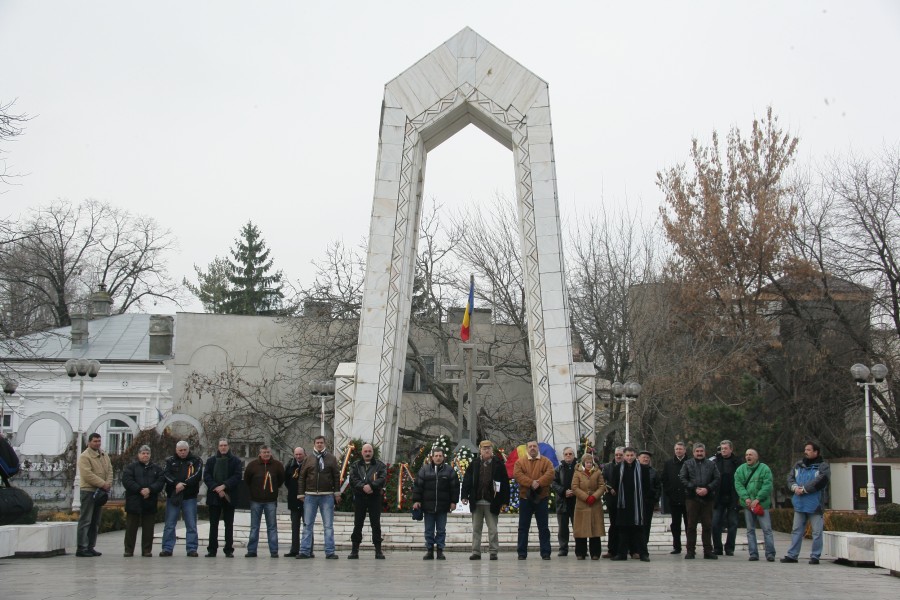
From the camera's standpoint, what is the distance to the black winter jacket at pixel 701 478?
1223 centimetres

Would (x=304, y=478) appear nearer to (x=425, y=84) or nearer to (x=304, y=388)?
(x=425, y=84)

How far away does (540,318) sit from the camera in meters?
18.3

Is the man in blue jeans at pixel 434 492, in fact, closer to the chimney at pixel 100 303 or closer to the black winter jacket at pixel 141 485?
the black winter jacket at pixel 141 485

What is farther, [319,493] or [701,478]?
[701,478]

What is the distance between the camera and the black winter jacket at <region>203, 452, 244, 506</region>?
481 inches

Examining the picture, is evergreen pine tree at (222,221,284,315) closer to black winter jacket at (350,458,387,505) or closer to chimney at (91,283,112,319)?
chimney at (91,283,112,319)

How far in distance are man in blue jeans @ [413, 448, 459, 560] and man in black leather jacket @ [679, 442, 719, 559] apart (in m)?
2.74

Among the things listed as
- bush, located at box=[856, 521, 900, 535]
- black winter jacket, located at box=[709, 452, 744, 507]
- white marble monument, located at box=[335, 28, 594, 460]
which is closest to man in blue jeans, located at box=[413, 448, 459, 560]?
black winter jacket, located at box=[709, 452, 744, 507]

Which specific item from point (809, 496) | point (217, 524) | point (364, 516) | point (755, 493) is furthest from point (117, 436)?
point (809, 496)

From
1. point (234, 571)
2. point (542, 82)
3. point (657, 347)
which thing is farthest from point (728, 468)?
point (657, 347)

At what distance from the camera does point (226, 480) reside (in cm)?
1223

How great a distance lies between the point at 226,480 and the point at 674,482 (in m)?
5.33

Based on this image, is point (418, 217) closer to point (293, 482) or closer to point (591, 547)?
point (293, 482)

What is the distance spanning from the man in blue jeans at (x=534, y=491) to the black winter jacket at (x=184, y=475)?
3755 mm
